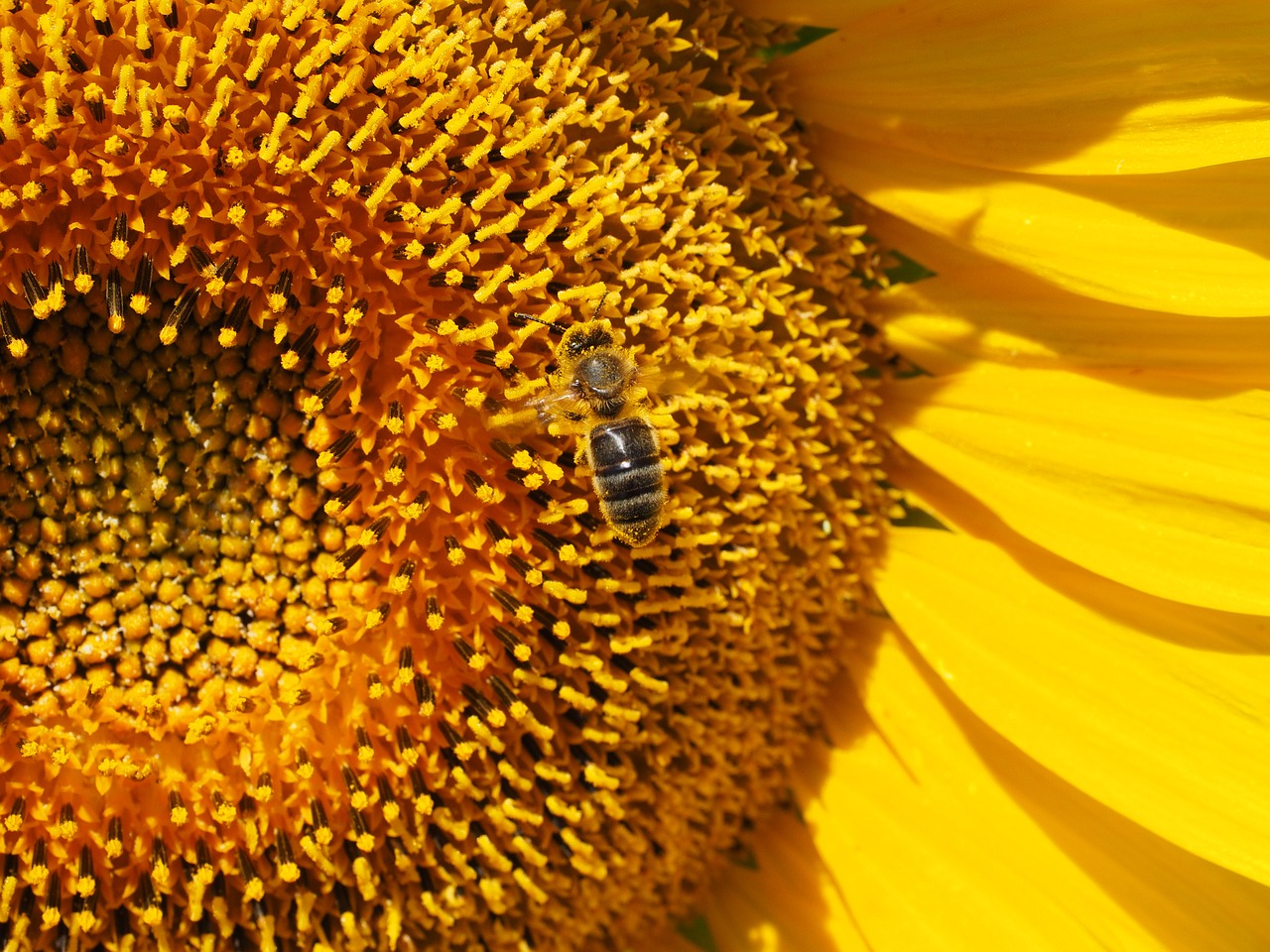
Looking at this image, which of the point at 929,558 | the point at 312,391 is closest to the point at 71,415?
the point at 312,391

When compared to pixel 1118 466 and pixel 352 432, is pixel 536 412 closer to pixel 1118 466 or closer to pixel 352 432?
pixel 352 432

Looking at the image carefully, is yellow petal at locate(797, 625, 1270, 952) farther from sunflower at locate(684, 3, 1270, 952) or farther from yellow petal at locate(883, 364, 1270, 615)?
A: yellow petal at locate(883, 364, 1270, 615)

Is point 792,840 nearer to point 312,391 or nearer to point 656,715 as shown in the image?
point 656,715

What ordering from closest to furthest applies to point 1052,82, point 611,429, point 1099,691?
point 611,429
point 1052,82
point 1099,691

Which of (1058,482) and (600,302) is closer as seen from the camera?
(600,302)

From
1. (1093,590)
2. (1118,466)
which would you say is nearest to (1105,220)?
(1118,466)

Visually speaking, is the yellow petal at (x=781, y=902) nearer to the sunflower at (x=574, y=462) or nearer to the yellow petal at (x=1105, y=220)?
the sunflower at (x=574, y=462)
